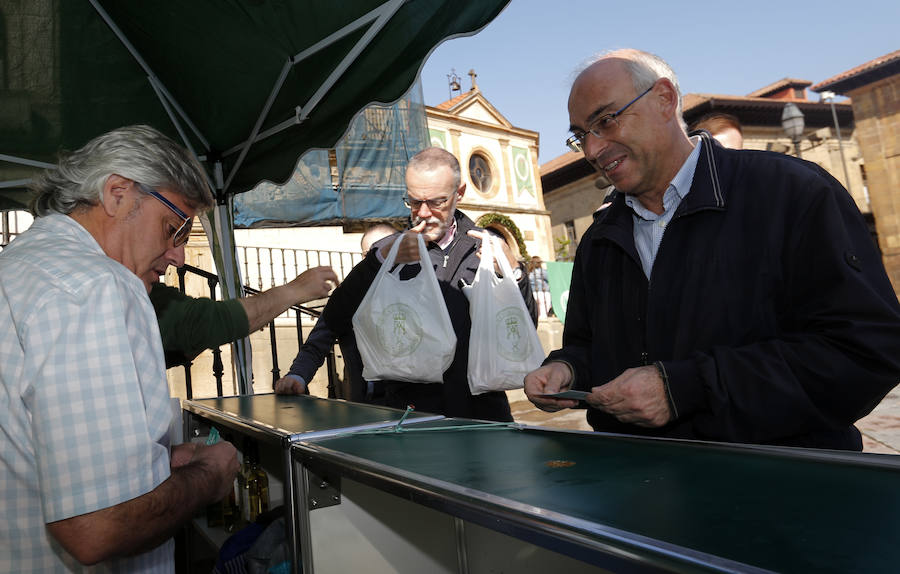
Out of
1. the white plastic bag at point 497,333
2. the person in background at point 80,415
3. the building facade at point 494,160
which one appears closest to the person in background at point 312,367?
the white plastic bag at point 497,333

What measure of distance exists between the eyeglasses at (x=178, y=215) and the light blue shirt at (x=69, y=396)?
11.6 inches

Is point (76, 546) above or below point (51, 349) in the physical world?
below

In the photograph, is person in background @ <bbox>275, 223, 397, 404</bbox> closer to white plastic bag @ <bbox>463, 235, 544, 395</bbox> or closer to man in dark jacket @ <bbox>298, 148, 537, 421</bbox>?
man in dark jacket @ <bbox>298, 148, 537, 421</bbox>

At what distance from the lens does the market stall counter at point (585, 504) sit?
0.67 metres

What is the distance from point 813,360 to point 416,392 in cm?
168

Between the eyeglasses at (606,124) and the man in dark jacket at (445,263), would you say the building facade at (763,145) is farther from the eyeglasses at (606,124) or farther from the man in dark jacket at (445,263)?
the eyeglasses at (606,124)

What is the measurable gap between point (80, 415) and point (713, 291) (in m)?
1.41

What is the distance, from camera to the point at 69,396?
1062 millimetres

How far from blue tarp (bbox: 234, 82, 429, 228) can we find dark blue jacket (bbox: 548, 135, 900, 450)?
13.7ft

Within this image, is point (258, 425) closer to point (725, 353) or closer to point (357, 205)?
point (725, 353)

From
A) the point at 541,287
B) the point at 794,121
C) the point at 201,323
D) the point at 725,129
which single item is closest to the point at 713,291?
the point at 201,323

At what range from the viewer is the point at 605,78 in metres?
1.81

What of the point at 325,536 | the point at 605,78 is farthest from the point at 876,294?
the point at 325,536

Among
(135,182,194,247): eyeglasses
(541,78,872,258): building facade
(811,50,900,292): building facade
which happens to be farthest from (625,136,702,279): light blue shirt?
Result: (811,50,900,292): building facade
